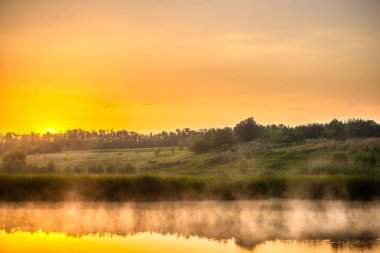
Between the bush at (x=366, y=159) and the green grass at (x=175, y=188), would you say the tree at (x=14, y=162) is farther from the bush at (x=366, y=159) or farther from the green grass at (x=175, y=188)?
the bush at (x=366, y=159)

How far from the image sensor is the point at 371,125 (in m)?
59.1

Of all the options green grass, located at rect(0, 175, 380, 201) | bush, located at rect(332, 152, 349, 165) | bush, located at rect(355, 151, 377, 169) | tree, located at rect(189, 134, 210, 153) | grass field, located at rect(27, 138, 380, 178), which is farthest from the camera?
tree, located at rect(189, 134, 210, 153)

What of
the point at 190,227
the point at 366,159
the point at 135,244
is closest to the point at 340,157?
the point at 366,159

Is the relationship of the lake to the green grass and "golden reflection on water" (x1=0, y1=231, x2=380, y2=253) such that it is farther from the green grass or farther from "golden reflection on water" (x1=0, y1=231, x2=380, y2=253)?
the green grass

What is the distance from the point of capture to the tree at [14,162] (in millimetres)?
45719

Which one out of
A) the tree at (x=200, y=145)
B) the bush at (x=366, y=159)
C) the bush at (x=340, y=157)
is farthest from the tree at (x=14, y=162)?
the bush at (x=366, y=159)

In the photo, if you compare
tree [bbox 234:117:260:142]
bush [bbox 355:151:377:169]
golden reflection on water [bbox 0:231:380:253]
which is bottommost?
golden reflection on water [bbox 0:231:380:253]

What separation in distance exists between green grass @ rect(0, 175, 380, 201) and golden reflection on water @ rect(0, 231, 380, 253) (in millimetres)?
7851

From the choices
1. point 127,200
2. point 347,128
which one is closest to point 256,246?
point 127,200

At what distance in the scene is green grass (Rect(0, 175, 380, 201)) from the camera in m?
25.9

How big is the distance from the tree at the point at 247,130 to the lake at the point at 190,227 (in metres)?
34.5

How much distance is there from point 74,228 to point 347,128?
4335 centimetres

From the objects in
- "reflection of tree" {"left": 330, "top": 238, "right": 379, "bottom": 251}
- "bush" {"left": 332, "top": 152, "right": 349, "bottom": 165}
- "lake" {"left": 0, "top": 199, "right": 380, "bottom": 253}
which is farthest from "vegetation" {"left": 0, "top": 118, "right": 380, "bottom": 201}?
"reflection of tree" {"left": 330, "top": 238, "right": 379, "bottom": 251}

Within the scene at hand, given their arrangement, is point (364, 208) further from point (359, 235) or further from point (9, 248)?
point (9, 248)
